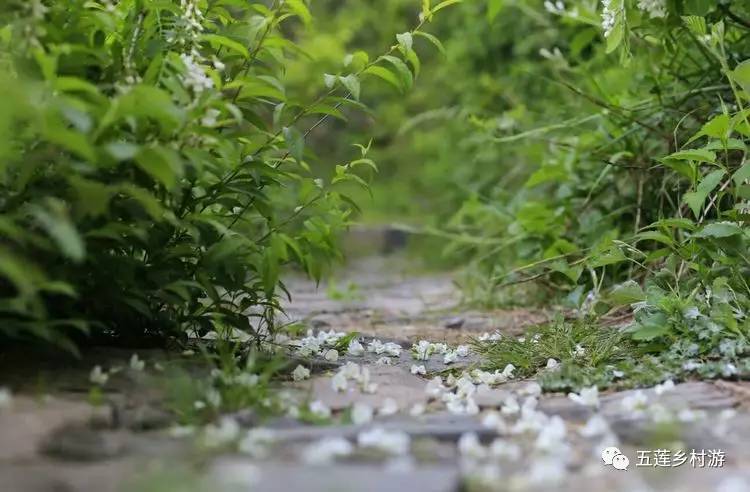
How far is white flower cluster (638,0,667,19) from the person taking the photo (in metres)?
2.30

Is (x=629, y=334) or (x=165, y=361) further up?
(x=165, y=361)

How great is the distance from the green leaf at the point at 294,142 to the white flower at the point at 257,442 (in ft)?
2.05

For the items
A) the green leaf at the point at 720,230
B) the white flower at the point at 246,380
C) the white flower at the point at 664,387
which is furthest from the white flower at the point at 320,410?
the green leaf at the point at 720,230

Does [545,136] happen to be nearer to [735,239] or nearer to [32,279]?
[735,239]

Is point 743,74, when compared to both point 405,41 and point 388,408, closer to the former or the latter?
point 405,41

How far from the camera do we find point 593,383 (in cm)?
182

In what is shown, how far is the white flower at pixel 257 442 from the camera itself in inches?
51.8

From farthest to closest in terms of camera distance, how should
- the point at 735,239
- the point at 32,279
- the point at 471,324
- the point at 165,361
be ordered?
the point at 471,324 → the point at 735,239 → the point at 165,361 → the point at 32,279

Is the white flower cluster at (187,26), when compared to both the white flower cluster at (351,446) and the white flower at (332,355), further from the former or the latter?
the white flower cluster at (351,446)

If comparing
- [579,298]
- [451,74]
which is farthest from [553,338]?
[451,74]

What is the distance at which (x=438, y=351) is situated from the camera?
2.30m

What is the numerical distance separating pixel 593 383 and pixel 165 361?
33.2 inches

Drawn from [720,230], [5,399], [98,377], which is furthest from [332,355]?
[720,230]

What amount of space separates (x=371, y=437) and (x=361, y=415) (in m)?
0.17
